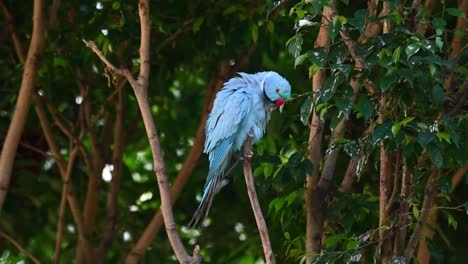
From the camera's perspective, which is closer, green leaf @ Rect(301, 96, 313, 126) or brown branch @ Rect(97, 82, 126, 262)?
green leaf @ Rect(301, 96, 313, 126)

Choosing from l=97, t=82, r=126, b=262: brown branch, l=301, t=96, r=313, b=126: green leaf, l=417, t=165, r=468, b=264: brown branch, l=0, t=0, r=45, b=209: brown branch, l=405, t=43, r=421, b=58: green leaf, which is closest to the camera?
l=405, t=43, r=421, b=58: green leaf

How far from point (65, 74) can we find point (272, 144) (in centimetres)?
152

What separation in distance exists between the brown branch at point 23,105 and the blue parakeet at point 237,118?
145 centimetres

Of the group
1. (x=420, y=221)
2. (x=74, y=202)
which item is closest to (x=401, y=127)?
(x=420, y=221)

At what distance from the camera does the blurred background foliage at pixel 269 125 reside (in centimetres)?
432

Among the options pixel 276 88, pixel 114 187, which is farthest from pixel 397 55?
pixel 114 187

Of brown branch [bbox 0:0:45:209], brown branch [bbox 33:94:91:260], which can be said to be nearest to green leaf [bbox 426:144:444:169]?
brown branch [bbox 0:0:45:209]

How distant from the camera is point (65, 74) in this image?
6.61 metres

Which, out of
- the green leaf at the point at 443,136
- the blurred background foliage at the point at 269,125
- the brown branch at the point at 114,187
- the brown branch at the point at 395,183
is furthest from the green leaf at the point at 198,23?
the green leaf at the point at 443,136

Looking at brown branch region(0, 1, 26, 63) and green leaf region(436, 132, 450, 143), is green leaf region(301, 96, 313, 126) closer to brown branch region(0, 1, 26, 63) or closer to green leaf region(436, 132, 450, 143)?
green leaf region(436, 132, 450, 143)

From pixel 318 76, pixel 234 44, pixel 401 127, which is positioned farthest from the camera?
pixel 234 44

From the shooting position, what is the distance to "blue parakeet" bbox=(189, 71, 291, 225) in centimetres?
463

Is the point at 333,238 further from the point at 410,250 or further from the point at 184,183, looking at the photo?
the point at 184,183

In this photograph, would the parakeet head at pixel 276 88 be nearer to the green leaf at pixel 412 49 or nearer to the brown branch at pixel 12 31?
the green leaf at pixel 412 49
